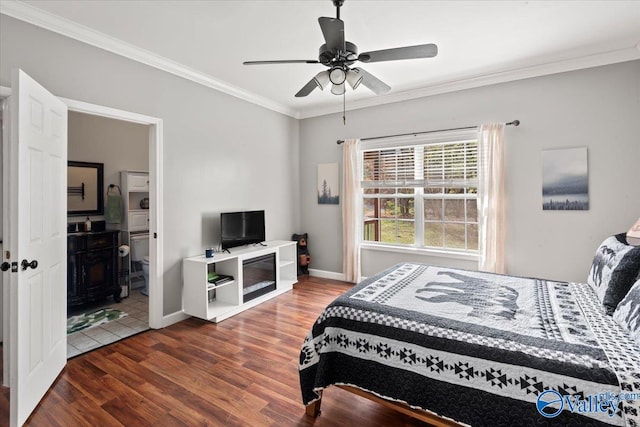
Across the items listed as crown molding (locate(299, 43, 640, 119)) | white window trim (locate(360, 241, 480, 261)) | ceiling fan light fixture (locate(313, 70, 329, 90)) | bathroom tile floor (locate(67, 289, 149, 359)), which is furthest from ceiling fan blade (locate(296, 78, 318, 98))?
bathroom tile floor (locate(67, 289, 149, 359))

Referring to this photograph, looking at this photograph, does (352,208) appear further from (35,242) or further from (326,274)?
(35,242)

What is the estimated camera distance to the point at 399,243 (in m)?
4.57

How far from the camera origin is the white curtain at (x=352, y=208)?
468 cm

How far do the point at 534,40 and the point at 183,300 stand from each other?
4.47 m

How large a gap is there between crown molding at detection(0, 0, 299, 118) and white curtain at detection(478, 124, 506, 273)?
3.19 metres

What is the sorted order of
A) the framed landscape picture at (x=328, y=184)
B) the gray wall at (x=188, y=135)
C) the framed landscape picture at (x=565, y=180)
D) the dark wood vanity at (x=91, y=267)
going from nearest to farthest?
the gray wall at (x=188, y=135) < the framed landscape picture at (x=565, y=180) < the dark wood vanity at (x=91, y=267) < the framed landscape picture at (x=328, y=184)

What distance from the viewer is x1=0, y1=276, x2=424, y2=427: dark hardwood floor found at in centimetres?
190

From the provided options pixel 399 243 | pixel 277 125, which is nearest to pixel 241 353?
pixel 399 243

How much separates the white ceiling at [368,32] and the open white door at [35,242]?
0.86 meters

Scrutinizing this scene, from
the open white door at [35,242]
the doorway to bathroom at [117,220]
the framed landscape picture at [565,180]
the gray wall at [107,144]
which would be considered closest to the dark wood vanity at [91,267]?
the doorway to bathroom at [117,220]

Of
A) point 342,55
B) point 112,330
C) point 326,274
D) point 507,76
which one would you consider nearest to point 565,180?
point 507,76

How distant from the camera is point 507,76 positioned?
3.59 meters

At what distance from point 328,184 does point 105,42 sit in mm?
3248

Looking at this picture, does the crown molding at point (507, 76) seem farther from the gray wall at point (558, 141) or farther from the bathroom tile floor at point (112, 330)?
the bathroom tile floor at point (112, 330)
